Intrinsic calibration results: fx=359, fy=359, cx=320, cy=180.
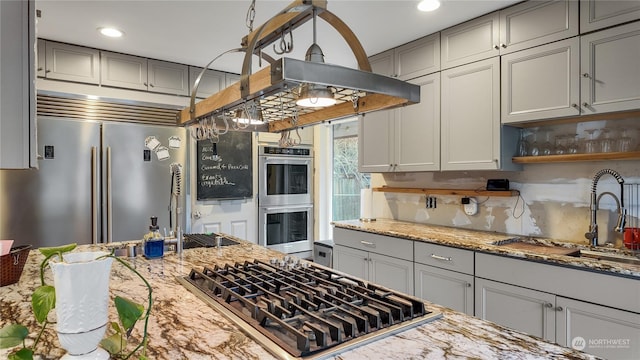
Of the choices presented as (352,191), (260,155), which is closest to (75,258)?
(260,155)

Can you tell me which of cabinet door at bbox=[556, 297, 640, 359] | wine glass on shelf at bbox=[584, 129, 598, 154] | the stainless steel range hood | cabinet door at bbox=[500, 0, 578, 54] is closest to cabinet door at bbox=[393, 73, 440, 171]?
cabinet door at bbox=[500, 0, 578, 54]

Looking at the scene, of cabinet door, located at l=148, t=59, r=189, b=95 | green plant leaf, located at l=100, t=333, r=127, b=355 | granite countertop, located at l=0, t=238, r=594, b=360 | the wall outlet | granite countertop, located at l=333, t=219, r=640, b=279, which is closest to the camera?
green plant leaf, located at l=100, t=333, r=127, b=355

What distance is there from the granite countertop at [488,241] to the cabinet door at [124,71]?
93.2 inches

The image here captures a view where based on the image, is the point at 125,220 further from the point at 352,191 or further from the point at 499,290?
the point at 499,290

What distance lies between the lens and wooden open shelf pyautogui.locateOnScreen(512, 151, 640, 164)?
2006 mm

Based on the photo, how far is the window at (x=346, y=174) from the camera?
454 cm

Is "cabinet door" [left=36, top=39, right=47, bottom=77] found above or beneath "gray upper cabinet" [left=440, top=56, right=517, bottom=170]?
above

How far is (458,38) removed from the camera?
2.75 meters

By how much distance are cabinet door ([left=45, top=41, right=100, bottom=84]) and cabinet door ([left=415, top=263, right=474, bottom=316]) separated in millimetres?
3247

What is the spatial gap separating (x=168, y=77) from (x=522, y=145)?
327cm

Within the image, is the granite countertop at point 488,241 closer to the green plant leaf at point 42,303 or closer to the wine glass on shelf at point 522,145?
the wine glass on shelf at point 522,145

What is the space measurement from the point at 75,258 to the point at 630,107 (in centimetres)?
255

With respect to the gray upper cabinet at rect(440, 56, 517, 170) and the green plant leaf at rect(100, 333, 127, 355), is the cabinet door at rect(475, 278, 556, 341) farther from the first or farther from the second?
the green plant leaf at rect(100, 333, 127, 355)

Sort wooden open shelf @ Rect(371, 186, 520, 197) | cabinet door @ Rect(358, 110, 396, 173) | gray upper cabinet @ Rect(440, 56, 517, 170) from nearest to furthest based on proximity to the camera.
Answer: gray upper cabinet @ Rect(440, 56, 517, 170)
wooden open shelf @ Rect(371, 186, 520, 197)
cabinet door @ Rect(358, 110, 396, 173)
